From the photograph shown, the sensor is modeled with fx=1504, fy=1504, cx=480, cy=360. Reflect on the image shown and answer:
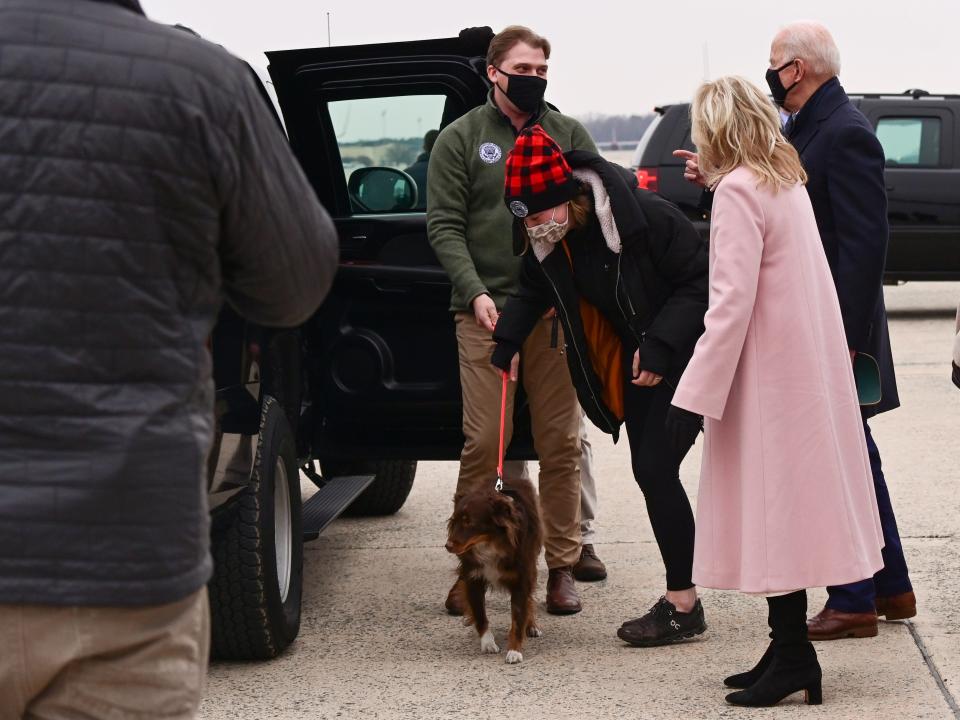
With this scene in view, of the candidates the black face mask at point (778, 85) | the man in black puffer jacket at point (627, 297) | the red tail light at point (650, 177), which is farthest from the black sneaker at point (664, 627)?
the red tail light at point (650, 177)

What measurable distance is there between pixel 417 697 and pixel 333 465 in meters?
2.40

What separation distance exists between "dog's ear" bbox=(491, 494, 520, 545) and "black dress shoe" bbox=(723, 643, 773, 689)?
816mm

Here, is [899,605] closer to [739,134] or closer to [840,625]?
[840,625]

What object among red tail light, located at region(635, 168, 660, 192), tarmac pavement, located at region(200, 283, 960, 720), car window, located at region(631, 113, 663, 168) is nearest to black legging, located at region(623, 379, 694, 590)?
tarmac pavement, located at region(200, 283, 960, 720)

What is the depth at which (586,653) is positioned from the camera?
191 inches

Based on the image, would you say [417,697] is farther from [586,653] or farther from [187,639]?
[187,639]

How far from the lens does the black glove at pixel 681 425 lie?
163 inches

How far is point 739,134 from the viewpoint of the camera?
414 cm

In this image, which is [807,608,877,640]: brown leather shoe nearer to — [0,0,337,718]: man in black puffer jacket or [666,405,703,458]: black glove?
[666,405,703,458]: black glove

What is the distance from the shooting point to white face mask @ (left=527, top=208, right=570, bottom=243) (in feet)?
14.9

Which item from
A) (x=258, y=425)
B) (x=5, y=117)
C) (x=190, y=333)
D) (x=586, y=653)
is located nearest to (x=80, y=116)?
(x=5, y=117)

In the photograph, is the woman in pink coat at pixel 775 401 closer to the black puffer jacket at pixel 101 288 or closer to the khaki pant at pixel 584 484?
the khaki pant at pixel 584 484

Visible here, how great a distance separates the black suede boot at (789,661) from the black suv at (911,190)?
9.61 meters

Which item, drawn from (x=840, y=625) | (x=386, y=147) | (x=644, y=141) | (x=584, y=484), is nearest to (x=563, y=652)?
Answer: (x=840, y=625)
